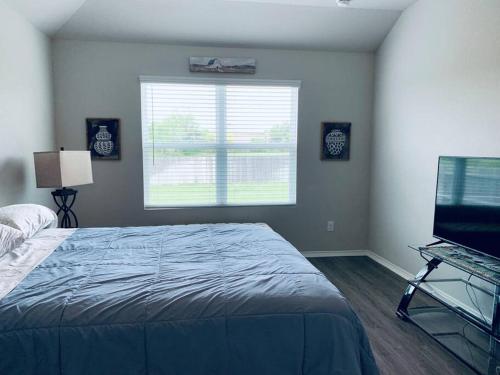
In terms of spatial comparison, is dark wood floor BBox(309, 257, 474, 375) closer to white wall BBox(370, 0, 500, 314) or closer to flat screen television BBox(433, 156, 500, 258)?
white wall BBox(370, 0, 500, 314)

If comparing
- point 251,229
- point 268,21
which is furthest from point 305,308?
point 268,21

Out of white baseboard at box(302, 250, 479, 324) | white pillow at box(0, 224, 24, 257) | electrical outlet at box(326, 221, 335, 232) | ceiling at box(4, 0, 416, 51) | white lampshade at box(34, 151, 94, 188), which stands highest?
ceiling at box(4, 0, 416, 51)

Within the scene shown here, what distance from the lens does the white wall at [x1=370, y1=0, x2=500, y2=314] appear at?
260 cm

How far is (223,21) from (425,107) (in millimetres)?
2018

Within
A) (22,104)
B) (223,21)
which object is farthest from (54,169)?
(223,21)

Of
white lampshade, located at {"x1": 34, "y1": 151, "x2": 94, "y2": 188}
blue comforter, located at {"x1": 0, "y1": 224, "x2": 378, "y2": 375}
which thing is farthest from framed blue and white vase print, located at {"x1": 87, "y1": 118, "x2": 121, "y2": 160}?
blue comforter, located at {"x1": 0, "y1": 224, "x2": 378, "y2": 375}

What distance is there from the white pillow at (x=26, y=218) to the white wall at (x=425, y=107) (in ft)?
10.0

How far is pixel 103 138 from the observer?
12.4ft

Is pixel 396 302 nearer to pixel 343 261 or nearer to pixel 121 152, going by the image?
pixel 343 261

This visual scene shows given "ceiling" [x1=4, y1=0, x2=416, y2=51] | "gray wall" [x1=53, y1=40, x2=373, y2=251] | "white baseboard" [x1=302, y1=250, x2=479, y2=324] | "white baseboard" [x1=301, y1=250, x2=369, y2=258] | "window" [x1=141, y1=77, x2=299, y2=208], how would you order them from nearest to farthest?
1. "ceiling" [x1=4, y1=0, x2=416, y2=51]
2. "white baseboard" [x1=302, y1=250, x2=479, y2=324]
3. "gray wall" [x1=53, y1=40, x2=373, y2=251]
4. "window" [x1=141, y1=77, x2=299, y2=208]
5. "white baseboard" [x1=301, y1=250, x2=369, y2=258]

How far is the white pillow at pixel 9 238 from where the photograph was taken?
6.55 feet

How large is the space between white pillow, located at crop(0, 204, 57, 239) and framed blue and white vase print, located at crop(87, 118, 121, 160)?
123cm

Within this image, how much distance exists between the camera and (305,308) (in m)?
1.57

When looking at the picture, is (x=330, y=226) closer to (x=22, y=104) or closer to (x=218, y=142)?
(x=218, y=142)
